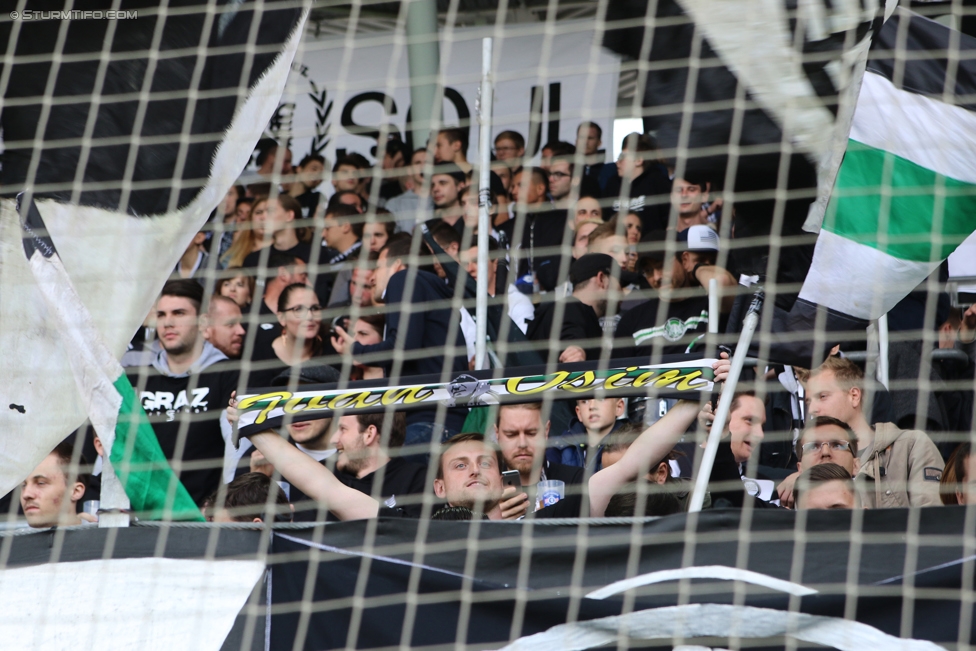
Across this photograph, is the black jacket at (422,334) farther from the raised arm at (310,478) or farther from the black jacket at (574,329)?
the raised arm at (310,478)

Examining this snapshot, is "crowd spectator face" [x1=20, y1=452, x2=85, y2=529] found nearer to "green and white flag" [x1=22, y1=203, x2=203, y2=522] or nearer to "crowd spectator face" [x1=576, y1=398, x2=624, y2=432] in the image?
"green and white flag" [x1=22, y1=203, x2=203, y2=522]

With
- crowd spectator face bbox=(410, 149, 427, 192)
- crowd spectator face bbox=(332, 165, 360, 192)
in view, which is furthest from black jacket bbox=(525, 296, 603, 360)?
crowd spectator face bbox=(332, 165, 360, 192)

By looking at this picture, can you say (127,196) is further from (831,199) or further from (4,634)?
(831,199)

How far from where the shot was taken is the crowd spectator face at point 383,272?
3.76m

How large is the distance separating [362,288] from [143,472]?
1501 millimetres

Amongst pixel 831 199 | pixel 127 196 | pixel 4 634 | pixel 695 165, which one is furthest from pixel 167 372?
pixel 831 199

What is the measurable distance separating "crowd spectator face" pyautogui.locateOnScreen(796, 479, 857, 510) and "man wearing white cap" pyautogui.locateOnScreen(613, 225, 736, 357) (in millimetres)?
819

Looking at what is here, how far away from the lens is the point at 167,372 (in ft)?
11.9

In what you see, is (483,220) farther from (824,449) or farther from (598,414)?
(824,449)

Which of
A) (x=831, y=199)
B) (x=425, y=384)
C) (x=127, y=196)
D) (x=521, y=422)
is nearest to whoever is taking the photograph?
(x=425, y=384)

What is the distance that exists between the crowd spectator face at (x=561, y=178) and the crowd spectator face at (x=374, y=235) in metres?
0.78

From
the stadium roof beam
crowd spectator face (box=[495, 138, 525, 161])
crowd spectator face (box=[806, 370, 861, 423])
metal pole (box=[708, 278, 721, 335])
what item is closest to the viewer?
crowd spectator face (box=[806, 370, 861, 423])

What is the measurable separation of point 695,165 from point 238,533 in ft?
5.54

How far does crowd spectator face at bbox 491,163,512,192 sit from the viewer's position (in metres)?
5.09
